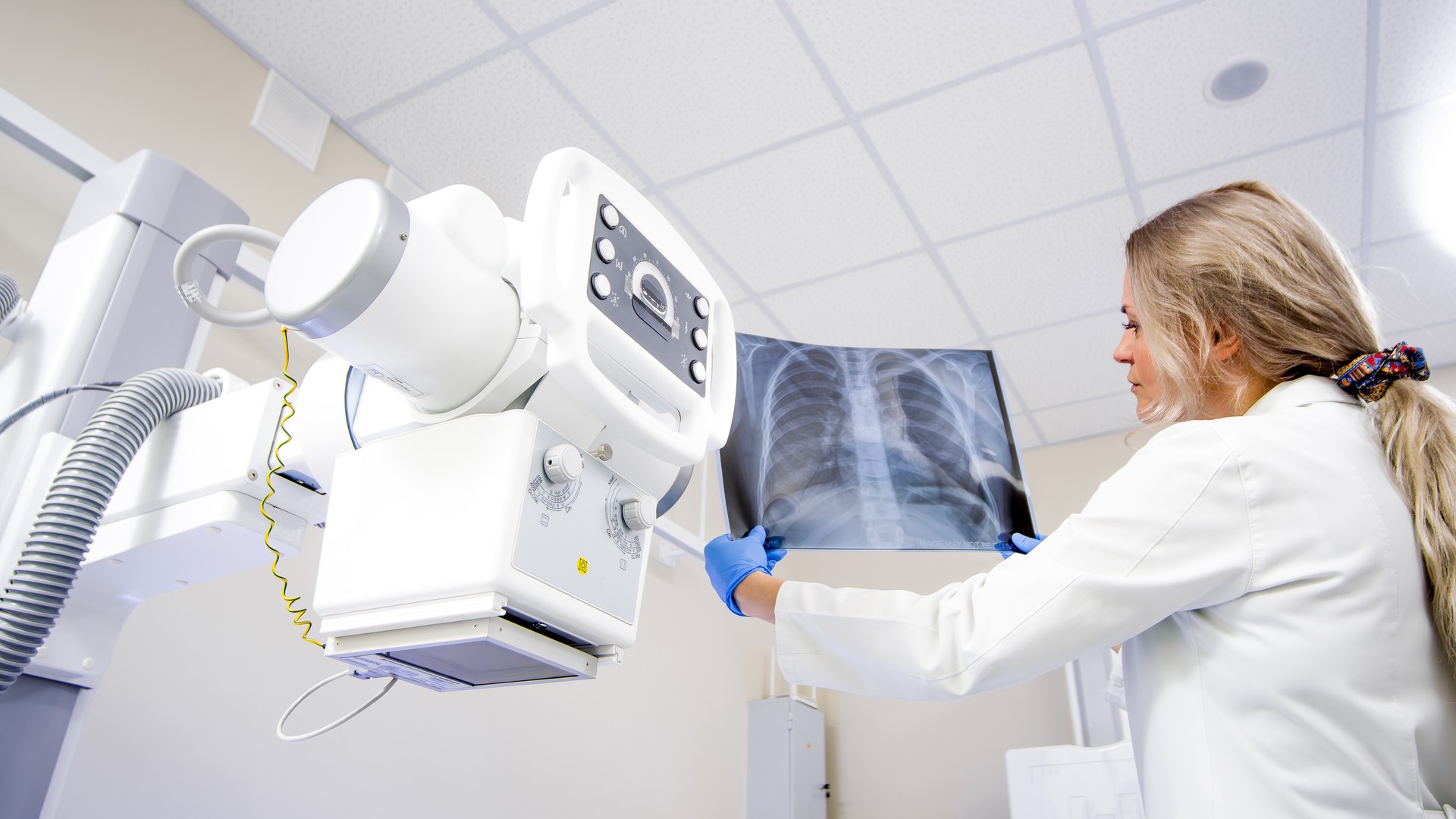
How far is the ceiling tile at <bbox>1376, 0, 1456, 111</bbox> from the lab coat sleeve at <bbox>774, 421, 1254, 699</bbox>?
1817mm

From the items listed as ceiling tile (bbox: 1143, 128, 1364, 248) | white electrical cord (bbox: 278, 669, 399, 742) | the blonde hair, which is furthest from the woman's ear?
ceiling tile (bbox: 1143, 128, 1364, 248)

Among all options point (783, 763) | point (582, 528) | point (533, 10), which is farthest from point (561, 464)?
point (783, 763)

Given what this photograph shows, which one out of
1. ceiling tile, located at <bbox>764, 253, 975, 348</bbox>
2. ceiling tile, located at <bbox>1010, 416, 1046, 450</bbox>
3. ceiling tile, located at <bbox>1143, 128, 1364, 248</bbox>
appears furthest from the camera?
ceiling tile, located at <bbox>1010, 416, 1046, 450</bbox>

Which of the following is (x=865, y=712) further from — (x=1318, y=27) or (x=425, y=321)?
(x=425, y=321)

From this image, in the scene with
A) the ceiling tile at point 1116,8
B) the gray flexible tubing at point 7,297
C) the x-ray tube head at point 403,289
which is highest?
the ceiling tile at point 1116,8

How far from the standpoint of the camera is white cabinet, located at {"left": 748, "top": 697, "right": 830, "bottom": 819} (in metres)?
3.27

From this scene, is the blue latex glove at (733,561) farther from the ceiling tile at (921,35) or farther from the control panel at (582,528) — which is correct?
the ceiling tile at (921,35)

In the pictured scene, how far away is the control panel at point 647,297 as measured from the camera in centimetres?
64

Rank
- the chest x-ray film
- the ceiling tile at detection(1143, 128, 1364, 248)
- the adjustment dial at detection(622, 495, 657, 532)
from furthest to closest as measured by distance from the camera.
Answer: the ceiling tile at detection(1143, 128, 1364, 248), the chest x-ray film, the adjustment dial at detection(622, 495, 657, 532)

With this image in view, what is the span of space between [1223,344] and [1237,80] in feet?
5.10

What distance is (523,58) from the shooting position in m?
2.17

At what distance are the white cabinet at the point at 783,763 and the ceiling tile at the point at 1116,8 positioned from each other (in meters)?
2.56

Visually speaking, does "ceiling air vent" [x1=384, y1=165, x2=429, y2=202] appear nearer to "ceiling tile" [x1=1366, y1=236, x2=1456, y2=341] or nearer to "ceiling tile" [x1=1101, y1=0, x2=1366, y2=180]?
"ceiling tile" [x1=1101, y1=0, x2=1366, y2=180]

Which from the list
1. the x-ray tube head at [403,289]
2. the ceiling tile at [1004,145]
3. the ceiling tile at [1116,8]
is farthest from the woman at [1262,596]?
the ceiling tile at [1004,145]
